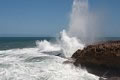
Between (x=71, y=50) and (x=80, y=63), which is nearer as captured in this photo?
(x=80, y=63)

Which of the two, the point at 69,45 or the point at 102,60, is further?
the point at 69,45

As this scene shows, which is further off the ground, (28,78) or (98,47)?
(98,47)

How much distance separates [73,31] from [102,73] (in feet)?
55.1

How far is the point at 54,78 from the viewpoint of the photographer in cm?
1165

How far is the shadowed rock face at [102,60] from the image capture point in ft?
40.7

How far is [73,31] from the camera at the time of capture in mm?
28969

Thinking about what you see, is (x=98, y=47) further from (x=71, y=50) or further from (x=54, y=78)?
(x=71, y=50)

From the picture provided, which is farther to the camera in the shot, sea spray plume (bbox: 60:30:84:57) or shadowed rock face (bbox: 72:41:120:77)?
sea spray plume (bbox: 60:30:84:57)

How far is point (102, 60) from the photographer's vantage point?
12914 millimetres

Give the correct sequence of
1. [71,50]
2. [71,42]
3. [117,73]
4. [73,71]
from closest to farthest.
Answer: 1. [117,73]
2. [73,71]
3. [71,50]
4. [71,42]

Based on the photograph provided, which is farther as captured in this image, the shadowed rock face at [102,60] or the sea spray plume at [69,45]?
the sea spray plume at [69,45]

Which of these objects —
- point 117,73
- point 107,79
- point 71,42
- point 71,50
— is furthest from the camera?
point 71,42

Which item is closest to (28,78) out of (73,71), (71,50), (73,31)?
(73,71)

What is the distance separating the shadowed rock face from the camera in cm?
1240
